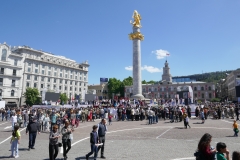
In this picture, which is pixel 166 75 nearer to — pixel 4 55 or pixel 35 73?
pixel 35 73

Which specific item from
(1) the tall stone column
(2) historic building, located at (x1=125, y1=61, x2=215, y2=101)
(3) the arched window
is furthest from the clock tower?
(3) the arched window

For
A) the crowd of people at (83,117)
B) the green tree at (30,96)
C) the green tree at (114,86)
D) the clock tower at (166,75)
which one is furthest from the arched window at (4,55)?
the clock tower at (166,75)

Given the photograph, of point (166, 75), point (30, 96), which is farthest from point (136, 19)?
point (166, 75)

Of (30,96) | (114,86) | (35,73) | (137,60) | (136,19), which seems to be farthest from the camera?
(114,86)

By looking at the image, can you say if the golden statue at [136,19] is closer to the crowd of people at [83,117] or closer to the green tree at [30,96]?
the crowd of people at [83,117]

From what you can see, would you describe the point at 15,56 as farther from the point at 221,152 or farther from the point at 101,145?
the point at 221,152

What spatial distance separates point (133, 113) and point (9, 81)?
184 feet

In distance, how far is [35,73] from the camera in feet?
252

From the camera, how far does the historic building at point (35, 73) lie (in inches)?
2574

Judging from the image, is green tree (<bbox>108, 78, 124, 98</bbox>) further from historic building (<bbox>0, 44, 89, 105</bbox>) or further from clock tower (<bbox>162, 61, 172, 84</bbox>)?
clock tower (<bbox>162, 61, 172, 84</bbox>)

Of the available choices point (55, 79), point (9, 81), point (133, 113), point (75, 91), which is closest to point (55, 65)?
point (55, 79)

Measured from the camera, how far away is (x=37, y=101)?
6700 centimetres

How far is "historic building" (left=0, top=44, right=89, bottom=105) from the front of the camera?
65375mm

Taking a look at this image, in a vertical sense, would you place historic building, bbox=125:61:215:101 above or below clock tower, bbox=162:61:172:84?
below
